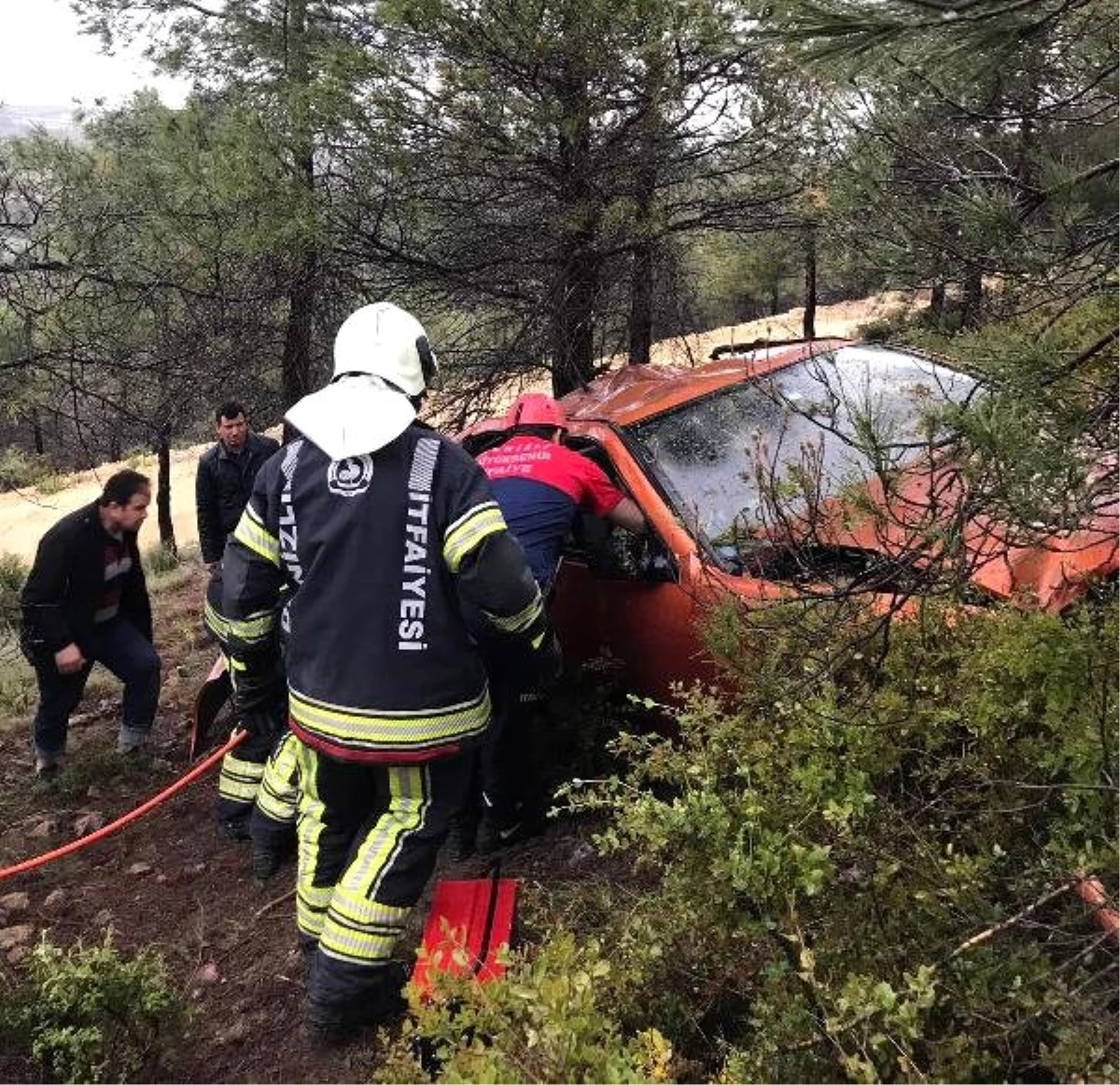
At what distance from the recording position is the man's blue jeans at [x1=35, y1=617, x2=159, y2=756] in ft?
17.0

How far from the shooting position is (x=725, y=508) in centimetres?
389

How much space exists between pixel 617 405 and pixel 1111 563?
212 cm

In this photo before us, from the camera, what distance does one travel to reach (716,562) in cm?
361

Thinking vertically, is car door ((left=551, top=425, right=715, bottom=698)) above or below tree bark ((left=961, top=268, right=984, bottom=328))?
below

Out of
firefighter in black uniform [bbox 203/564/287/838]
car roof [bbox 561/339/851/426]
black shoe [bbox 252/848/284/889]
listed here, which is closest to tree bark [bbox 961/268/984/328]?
car roof [bbox 561/339/851/426]

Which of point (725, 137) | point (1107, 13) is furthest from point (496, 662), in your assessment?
point (725, 137)

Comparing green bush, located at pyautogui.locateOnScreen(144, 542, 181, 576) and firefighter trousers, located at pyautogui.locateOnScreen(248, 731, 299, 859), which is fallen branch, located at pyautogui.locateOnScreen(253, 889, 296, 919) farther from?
green bush, located at pyautogui.locateOnScreen(144, 542, 181, 576)

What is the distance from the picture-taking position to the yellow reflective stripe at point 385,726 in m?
2.89

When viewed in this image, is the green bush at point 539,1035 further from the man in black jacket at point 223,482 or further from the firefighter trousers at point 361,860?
the man in black jacket at point 223,482

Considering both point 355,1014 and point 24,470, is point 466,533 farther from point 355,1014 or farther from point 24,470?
point 24,470

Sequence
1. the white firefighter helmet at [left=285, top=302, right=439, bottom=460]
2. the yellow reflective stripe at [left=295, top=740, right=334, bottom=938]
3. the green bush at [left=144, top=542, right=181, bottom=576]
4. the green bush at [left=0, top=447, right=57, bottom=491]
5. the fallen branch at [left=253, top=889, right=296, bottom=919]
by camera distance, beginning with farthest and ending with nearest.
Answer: the green bush at [left=0, top=447, right=57, bottom=491]
the green bush at [left=144, top=542, right=181, bottom=576]
the fallen branch at [left=253, top=889, right=296, bottom=919]
the yellow reflective stripe at [left=295, top=740, right=334, bottom=938]
the white firefighter helmet at [left=285, top=302, right=439, bottom=460]

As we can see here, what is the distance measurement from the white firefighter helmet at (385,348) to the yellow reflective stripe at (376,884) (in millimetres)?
1179

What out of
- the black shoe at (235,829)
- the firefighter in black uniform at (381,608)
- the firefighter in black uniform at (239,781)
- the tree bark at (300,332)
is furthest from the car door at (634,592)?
the tree bark at (300,332)

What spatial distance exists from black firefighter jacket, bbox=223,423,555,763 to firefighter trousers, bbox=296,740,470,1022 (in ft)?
0.53
